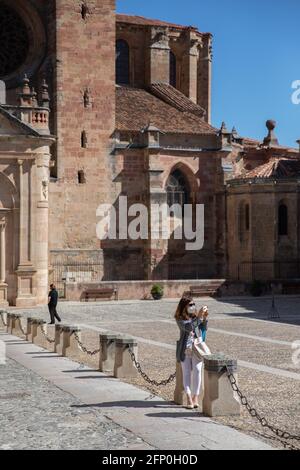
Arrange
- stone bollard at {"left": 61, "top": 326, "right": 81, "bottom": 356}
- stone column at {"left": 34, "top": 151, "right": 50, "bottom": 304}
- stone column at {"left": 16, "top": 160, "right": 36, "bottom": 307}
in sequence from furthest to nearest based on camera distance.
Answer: stone column at {"left": 34, "top": 151, "right": 50, "bottom": 304}, stone column at {"left": 16, "top": 160, "right": 36, "bottom": 307}, stone bollard at {"left": 61, "top": 326, "right": 81, "bottom": 356}

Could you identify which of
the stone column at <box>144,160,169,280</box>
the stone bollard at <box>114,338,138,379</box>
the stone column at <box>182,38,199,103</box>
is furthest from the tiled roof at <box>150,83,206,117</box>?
the stone bollard at <box>114,338,138,379</box>

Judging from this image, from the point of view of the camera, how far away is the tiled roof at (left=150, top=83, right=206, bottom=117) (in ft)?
145

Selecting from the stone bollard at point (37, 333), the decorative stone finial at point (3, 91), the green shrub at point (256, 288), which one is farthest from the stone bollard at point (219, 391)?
the decorative stone finial at point (3, 91)

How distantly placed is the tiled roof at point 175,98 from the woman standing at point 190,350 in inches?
1289

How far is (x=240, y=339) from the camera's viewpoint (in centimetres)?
2061

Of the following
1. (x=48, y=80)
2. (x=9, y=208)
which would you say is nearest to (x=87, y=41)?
(x=48, y=80)

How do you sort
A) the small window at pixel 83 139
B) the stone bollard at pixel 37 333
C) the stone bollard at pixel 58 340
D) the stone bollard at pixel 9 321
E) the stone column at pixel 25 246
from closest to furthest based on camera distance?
the stone bollard at pixel 58 340
the stone bollard at pixel 37 333
the stone bollard at pixel 9 321
the stone column at pixel 25 246
the small window at pixel 83 139

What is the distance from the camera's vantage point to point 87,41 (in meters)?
39.5

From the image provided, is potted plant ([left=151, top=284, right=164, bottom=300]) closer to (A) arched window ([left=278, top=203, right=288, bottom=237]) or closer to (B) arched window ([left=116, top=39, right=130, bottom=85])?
(A) arched window ([left=278, top=203, right=288, bottom=237])

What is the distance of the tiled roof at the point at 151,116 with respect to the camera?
4084 cm

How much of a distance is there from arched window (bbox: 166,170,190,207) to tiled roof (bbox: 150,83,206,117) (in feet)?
14.3

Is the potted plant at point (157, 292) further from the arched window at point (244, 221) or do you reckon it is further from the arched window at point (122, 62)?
the arched window at point (122, 62)

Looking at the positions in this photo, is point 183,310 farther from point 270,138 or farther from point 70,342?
point 270,138

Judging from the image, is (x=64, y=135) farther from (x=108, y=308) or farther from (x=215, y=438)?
(x=215, y=438)
